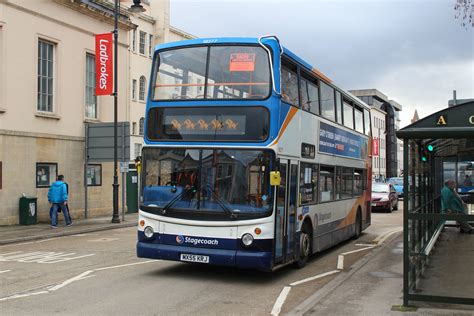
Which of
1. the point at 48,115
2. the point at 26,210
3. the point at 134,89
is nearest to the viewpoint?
the point at 26,210

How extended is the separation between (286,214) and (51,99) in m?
14.6

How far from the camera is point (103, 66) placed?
71.4 ft

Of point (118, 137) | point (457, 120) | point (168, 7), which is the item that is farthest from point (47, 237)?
point (168, 7)

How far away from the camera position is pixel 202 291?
8.34 metres

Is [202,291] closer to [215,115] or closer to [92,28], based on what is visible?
[215,115]

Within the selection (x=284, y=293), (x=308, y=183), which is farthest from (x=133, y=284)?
(x=308, y=183)

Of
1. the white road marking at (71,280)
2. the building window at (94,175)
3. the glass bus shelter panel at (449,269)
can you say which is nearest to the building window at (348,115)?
the glass bus shelter panel at (449,269)

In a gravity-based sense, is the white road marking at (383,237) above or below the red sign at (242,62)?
below

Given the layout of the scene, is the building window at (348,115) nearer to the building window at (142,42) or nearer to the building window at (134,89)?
Answer: the building window at (134,89)

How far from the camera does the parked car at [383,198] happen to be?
2820 centimetres

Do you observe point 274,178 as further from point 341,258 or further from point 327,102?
point 341,258

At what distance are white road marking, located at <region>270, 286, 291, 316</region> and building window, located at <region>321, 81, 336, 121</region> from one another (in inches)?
183

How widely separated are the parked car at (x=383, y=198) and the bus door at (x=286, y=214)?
763 inches

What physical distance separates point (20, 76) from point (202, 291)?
45.7 ft
